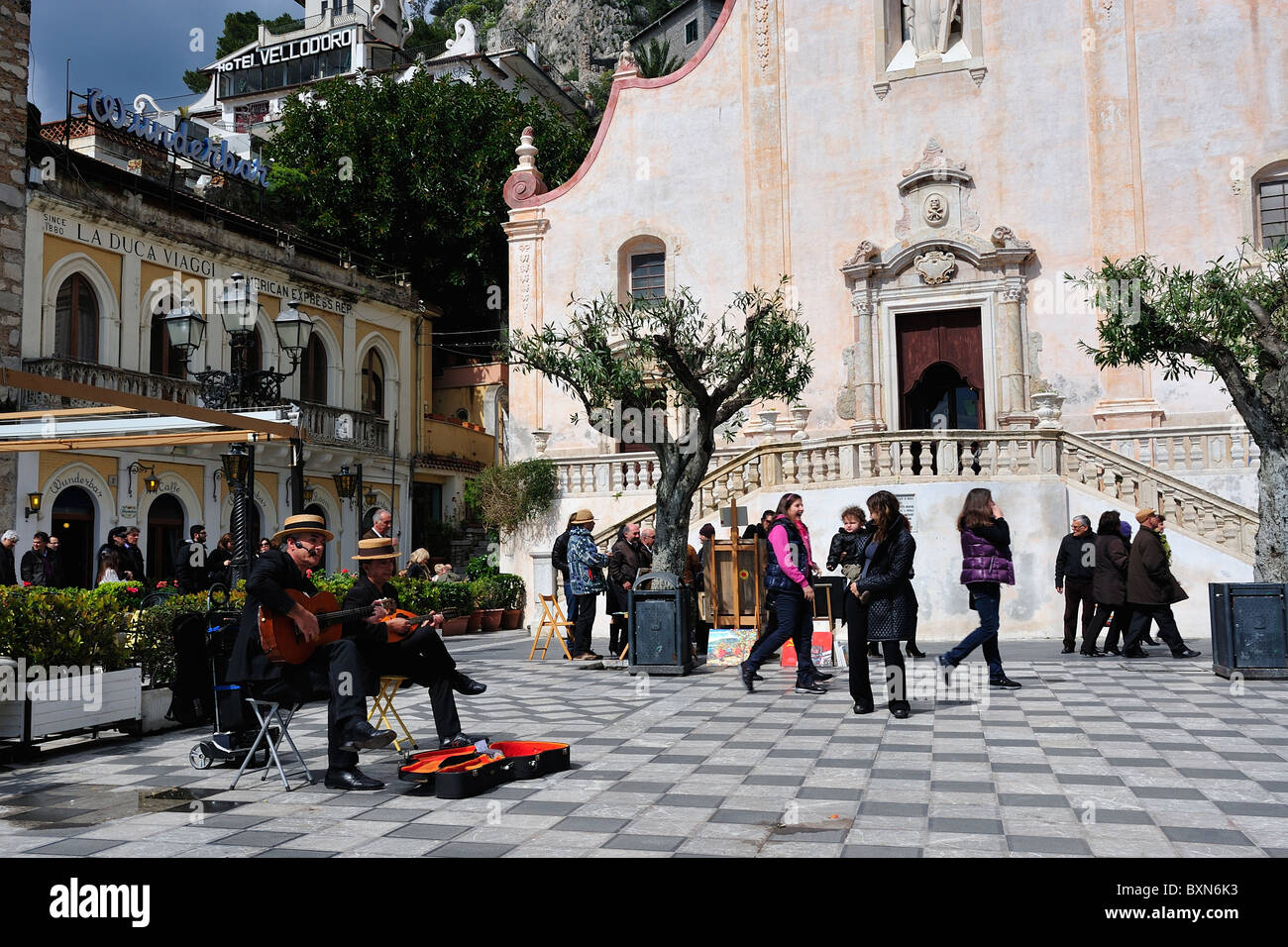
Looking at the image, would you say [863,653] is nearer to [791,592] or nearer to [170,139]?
[791,592]

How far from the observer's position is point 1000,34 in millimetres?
23875

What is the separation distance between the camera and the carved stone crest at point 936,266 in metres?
23.8

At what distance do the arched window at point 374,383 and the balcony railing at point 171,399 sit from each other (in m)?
0.91

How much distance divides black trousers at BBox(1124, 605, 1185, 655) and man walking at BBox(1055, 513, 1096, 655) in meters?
0.66

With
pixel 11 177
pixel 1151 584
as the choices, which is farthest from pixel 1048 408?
pixel 11 177

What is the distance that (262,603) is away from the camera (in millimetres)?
6801

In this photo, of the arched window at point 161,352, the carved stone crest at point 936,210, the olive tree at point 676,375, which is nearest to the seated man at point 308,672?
the olive tree at point 676,375

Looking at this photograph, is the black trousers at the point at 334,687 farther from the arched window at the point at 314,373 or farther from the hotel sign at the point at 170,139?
the hotel sign at the point at 170,139

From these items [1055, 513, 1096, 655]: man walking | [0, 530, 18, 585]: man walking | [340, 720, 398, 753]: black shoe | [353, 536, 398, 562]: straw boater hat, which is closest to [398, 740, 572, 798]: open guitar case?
[340, 720, 398, 753]: black shoe

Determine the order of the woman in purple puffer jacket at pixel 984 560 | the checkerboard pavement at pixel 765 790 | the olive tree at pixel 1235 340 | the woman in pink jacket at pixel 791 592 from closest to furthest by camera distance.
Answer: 1. the checkerboard pavement at pixel 765 790
2. the woman in purple puffer jacket at pixel 984 560
3. the woman in pink jacket at pixel 791 592
4. the olive tree at pixel 1235 340

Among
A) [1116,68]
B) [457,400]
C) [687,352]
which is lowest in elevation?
[687,352]

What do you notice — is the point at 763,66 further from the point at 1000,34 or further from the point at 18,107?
the point at 18,107

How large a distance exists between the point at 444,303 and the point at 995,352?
2106 cm
